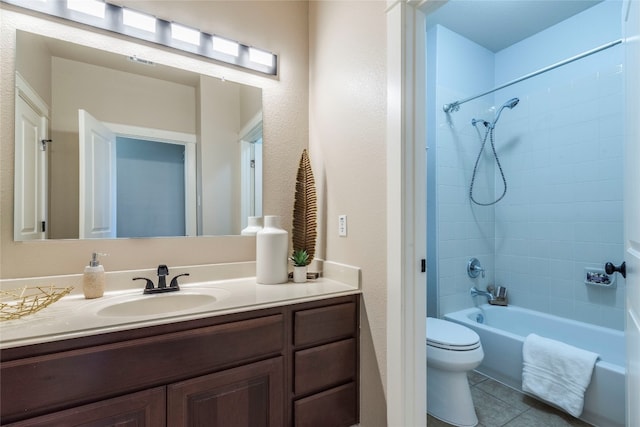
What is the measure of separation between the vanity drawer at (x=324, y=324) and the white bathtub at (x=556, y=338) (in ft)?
4.05

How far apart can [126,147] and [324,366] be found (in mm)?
1360

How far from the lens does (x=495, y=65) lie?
8.84 feet

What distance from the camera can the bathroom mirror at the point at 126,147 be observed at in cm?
125

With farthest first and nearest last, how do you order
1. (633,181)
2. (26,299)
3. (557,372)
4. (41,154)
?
(557,372)
(41,154)
(26,299)
(633,181)

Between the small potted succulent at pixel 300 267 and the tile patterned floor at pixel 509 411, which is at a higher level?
the small potted succulent at pixel 300 267

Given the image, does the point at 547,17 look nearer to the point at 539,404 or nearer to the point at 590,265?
the point at 590,265

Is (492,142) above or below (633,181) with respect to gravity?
above

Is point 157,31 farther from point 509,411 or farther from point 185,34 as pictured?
point 509,411

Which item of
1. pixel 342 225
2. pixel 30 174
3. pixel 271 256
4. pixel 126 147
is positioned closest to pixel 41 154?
pixel 30 174

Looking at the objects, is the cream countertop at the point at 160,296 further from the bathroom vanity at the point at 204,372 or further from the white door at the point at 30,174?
the white door at the point at 30,174

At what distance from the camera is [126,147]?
4.73ft

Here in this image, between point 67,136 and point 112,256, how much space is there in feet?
1.81

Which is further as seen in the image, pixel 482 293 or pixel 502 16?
pixel 482 293

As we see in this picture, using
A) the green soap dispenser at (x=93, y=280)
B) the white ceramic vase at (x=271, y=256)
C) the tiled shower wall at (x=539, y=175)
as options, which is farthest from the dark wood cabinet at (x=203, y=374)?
the tiled shower wall at (x=539, y=175)
